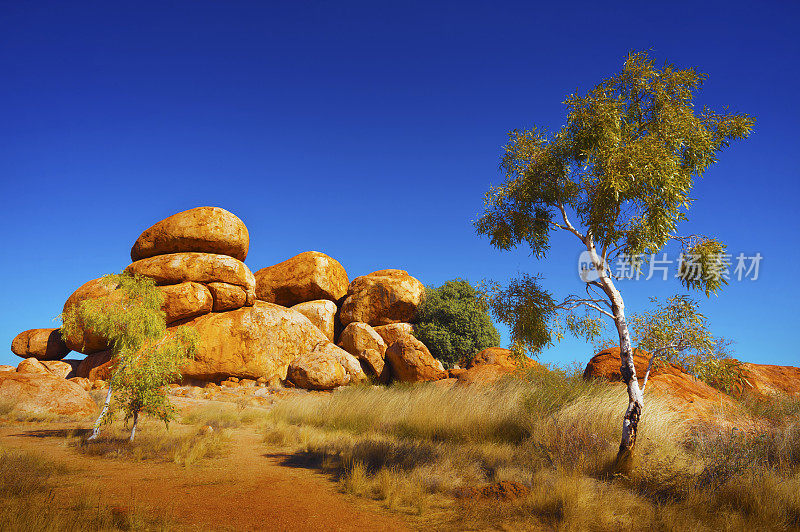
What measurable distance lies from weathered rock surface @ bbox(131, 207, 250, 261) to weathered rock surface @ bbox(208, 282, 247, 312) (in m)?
2.64

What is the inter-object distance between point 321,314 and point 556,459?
76.8 feet

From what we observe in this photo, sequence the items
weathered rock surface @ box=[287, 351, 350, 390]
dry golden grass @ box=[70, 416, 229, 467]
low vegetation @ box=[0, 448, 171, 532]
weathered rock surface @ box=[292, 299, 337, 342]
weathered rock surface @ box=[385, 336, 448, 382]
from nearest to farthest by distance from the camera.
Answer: low vegetation @ box=[0, 448, 171, 532] < dry golden grass @ box=[70, 416, 229, 467] < weathered rock surface @ box=[385, 336, 448, 382] < weathered rock surface @ box=[287, 351, 350, 390] < weathered rock surface @ box=[292, 299, 337, 342]

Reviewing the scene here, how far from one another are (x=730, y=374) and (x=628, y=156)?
4.58 metres

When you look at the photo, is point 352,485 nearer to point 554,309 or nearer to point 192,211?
point 554,309

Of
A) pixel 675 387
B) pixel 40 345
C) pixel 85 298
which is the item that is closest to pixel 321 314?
pixel 85 298

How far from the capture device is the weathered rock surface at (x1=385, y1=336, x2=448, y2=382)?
2319cm

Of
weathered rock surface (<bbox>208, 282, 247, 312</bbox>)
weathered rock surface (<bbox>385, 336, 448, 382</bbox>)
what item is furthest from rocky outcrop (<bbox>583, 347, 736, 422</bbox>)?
weathered rock surface (<bbox>208, 282, 247, 312</bbox>)

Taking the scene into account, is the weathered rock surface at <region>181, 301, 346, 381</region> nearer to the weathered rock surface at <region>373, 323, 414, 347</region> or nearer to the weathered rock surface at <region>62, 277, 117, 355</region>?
the weathered rock surface at <region>373, 323, 414, 347</region>

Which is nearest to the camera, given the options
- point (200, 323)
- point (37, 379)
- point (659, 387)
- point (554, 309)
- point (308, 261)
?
point (554, 309)

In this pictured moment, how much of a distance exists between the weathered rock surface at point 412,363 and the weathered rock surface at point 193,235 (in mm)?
13087

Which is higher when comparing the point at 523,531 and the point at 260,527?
the point at 523,531

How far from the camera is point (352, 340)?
1089 inches

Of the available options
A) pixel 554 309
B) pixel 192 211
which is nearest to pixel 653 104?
pixel 554 309

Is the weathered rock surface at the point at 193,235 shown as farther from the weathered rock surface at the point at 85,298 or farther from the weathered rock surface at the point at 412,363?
the weathered rock surface at the point at 412,363
